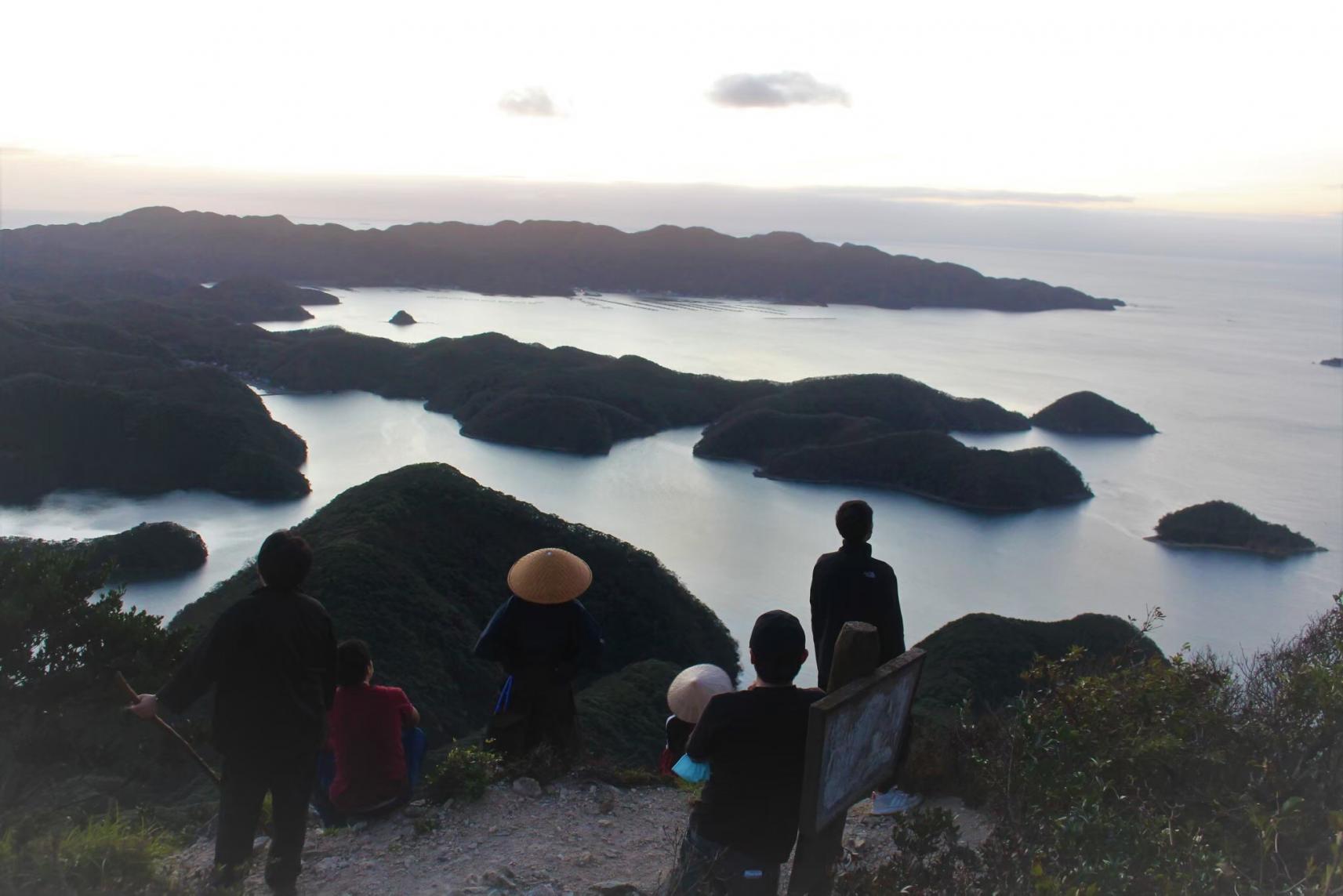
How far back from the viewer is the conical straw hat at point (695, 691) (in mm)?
4258

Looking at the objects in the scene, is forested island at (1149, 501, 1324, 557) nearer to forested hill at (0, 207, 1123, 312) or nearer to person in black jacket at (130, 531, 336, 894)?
person in black jacket at (130, 531, 336, 894)

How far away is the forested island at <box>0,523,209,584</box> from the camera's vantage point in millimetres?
34781

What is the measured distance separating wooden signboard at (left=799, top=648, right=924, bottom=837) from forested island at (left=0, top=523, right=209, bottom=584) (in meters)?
36.0

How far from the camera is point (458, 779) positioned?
534 centimetres

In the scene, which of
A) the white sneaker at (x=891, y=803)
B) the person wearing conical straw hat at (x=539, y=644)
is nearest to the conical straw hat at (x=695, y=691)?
the person wearing conical straw hat at (x=539, y=644)

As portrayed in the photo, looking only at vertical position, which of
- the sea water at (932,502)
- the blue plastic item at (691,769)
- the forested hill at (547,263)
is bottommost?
the sea water at (932,502)

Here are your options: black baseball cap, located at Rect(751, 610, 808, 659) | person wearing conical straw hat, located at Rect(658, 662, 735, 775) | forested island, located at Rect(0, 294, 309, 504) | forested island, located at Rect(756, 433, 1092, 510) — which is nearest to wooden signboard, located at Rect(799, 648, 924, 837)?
black baseball cap, located at Rect(751, 610, 808, 659)

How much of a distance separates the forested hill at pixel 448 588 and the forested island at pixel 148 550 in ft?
35.0

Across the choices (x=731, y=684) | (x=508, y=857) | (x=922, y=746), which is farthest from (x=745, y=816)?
(x=922, y=746)

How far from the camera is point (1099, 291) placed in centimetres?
17125

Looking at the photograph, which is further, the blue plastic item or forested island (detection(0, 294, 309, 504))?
forested island (detection(0, 294, 309, 504))

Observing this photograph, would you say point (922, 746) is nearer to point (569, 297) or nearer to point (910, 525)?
point (910, 525)

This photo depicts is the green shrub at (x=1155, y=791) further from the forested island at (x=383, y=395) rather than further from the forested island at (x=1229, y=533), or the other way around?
the forested island at (x=1229, y=533)

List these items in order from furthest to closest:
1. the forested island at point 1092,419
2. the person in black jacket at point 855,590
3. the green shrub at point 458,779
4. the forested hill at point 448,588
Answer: the forested island at point 1092,419
the forested hill at point 448,588
the green shrub at point 458,779
the person in black jacket at point 855,590
